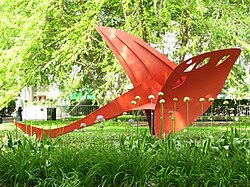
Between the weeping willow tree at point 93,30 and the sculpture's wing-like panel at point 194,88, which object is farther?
the weeping willow tree at point 93,30

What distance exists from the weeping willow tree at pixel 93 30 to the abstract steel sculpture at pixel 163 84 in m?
4.01

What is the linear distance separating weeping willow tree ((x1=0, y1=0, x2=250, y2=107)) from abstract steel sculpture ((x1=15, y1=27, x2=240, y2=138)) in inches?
158

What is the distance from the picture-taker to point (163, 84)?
877cm

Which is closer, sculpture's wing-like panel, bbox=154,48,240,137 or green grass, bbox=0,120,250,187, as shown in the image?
green grass, bbox=0,120,250,187

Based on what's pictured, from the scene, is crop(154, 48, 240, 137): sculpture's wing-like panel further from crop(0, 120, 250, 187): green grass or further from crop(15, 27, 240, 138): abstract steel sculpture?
crop(0, 120, 250, 187): green grass

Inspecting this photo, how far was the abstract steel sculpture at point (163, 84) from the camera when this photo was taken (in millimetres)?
8281

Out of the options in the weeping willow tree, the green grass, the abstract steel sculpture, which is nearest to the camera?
the green grass

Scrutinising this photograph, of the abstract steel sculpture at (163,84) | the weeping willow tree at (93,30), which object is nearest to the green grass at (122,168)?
the abstract steel sculpture at (163,84)

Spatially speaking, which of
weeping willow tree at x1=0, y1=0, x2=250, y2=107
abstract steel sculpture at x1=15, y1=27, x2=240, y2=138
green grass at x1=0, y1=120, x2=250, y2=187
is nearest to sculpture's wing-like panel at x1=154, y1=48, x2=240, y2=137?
abstract steel sculpture at x1=15, y1=27, x2=240, y2=138

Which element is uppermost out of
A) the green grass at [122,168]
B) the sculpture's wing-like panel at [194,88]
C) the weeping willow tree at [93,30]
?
the weeping willow tree at [93,30]

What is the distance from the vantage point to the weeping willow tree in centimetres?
1388

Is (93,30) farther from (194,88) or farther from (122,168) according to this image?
(122,168)

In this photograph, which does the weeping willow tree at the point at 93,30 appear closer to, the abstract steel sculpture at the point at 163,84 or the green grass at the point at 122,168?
the abstract steel sculpture at the point at 163,84

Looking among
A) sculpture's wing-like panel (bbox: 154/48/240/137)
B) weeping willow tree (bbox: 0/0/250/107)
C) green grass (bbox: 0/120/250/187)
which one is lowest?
green grass (bbox: 0/120/250/187)
